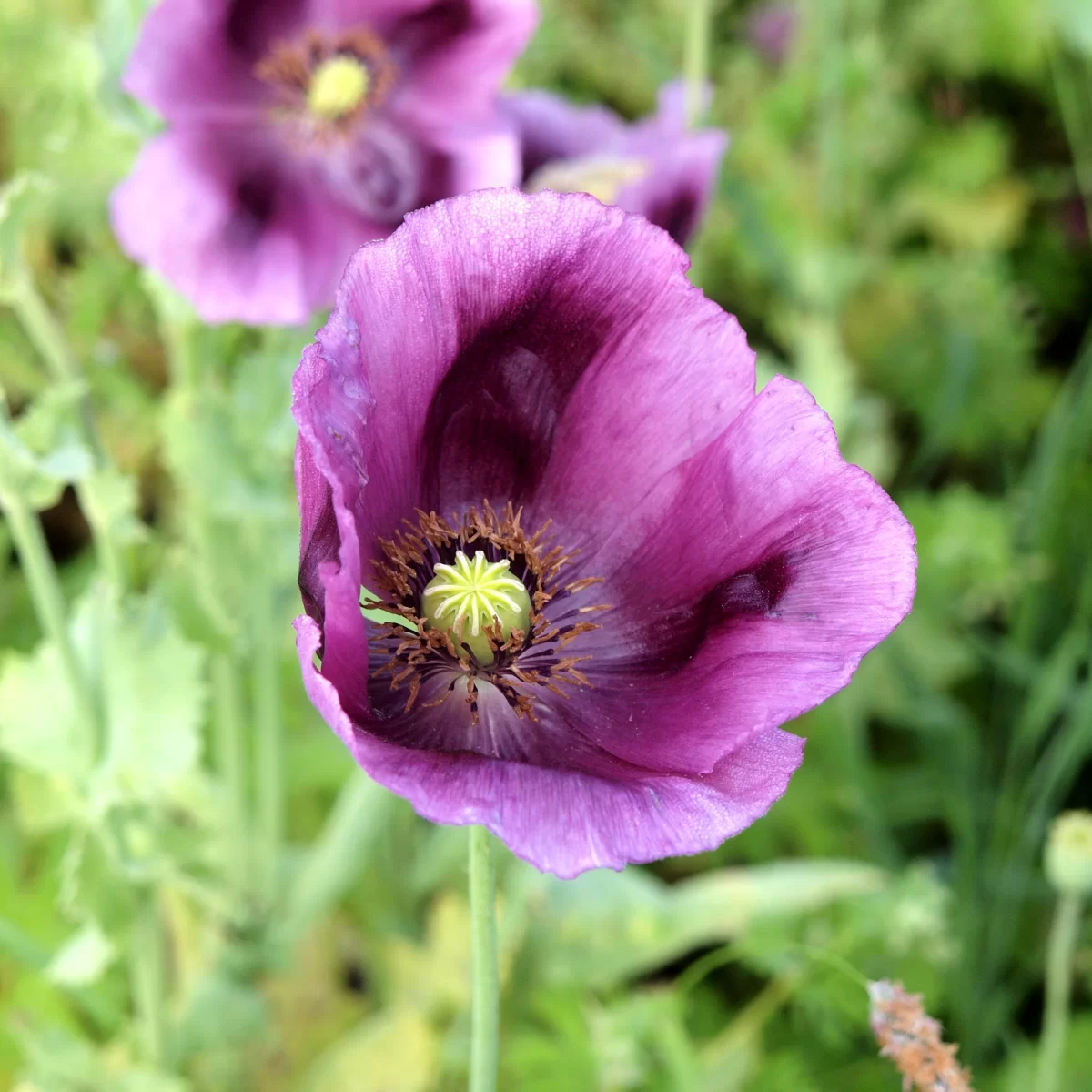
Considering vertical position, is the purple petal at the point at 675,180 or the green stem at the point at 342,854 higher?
the purple petal at the point at 675,180

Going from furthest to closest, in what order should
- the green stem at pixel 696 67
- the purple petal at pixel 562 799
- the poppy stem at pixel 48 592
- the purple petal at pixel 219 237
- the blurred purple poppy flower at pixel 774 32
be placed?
the blurred purple poppy flower at pixel 774 32 < the green stem at pixel 696 67 < the purple petal at pixel 219 237 < the poppy stem at pixel 48 592 < the purple petal at pixel 562 799

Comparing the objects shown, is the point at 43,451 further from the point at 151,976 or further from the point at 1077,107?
the point at 1077,107

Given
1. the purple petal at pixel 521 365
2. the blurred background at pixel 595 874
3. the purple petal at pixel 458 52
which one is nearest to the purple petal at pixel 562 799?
the purple petal at pixel 521 365

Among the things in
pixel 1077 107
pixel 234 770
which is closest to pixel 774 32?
pixel 1077 107

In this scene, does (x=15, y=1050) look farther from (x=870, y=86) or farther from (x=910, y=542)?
(x=870, y=86)

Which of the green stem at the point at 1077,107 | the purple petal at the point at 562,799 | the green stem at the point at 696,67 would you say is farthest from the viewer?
the green stem at the point at 1077,107

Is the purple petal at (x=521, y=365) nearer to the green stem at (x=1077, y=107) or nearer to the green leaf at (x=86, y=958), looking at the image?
the green leaf at (x=86, y=958)

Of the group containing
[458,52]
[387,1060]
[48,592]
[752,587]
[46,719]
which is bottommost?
[387,1060]

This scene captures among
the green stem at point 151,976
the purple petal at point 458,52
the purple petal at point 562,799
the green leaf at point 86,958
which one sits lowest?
the green stem at point 151,976
